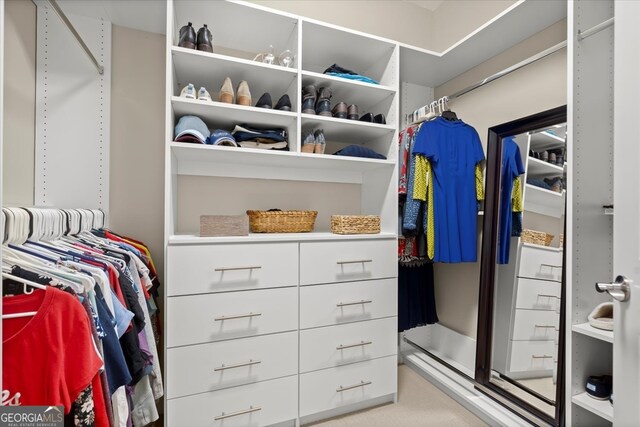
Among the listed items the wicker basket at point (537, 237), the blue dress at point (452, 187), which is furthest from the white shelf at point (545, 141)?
the wicker basket at point (537, 237)

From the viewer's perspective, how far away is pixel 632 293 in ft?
3.11

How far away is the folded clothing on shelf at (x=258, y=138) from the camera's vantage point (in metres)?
1.64

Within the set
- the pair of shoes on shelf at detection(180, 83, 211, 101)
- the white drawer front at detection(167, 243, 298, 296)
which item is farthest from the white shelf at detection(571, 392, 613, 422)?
the pair of shoes on shelf at detection(180, 83, 211, 101)

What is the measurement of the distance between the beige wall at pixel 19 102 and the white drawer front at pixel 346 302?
1.38 m

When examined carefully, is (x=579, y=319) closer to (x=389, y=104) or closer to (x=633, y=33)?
(x=633, y=33)

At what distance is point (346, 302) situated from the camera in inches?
65.5

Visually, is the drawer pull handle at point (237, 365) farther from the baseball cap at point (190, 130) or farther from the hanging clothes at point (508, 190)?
the hanging clothes at point (508, 190)

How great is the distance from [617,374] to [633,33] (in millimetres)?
1106

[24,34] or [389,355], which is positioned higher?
[24,34]

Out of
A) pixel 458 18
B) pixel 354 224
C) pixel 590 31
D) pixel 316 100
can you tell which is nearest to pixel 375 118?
pixel 316 100

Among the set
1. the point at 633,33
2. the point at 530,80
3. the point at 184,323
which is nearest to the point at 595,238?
the point at 633,33

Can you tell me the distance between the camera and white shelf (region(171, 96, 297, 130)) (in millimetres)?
1470

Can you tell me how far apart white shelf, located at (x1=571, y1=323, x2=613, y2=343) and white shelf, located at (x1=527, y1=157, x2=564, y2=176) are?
0.74 m

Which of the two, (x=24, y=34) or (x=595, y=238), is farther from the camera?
(x=24, y=34)
